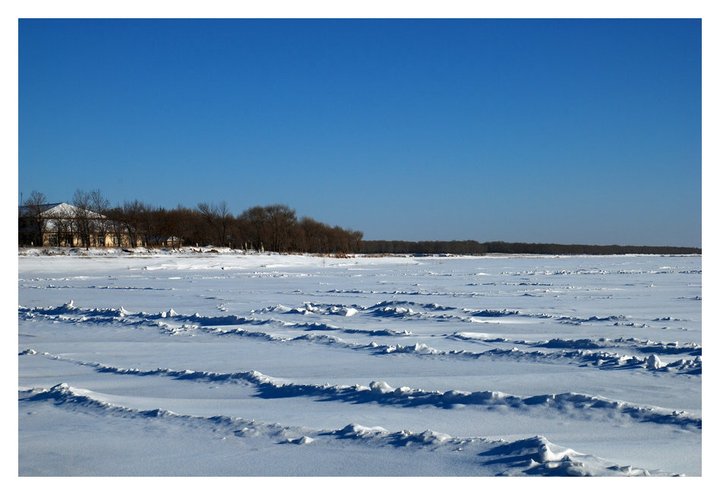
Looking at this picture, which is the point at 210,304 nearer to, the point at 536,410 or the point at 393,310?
the point at 393,310

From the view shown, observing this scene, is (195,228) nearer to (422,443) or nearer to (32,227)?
(32,227)

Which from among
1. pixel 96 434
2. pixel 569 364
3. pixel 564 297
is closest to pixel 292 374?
pixel 96 434

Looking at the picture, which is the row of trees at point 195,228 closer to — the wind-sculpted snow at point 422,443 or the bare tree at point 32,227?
the bare tree at point 32,227

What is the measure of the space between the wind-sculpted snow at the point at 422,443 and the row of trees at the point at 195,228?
4096 centimetres

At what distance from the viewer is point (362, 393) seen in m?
5.13

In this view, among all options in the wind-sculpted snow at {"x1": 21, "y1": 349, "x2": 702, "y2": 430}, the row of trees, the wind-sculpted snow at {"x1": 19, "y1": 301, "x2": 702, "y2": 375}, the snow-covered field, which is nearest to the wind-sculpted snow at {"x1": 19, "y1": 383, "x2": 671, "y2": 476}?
the snow-covered field

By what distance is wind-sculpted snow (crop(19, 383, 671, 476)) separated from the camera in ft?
11.5

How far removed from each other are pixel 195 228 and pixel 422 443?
193 ft

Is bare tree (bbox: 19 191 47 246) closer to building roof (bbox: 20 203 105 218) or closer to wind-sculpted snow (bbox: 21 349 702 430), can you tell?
building roof (bbox: 20 203 105 218)

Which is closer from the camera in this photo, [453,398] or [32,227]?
[453,398]

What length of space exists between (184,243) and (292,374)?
55922 mm

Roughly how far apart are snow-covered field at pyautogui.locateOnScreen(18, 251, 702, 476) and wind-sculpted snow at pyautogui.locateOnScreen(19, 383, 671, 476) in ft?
0.05

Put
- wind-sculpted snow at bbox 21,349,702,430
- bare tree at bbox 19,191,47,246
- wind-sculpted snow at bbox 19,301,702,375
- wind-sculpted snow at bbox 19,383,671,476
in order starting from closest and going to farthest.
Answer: wind-sculpted snow at bbox 19,383,671,476 → wind-sculpted snow at bbox 21,349,702,430 → wind-sculpted snow at bbox 19,301,702,375 → bare tree at bbox 19,191,47,246

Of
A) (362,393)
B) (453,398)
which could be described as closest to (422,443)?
(453,398)
